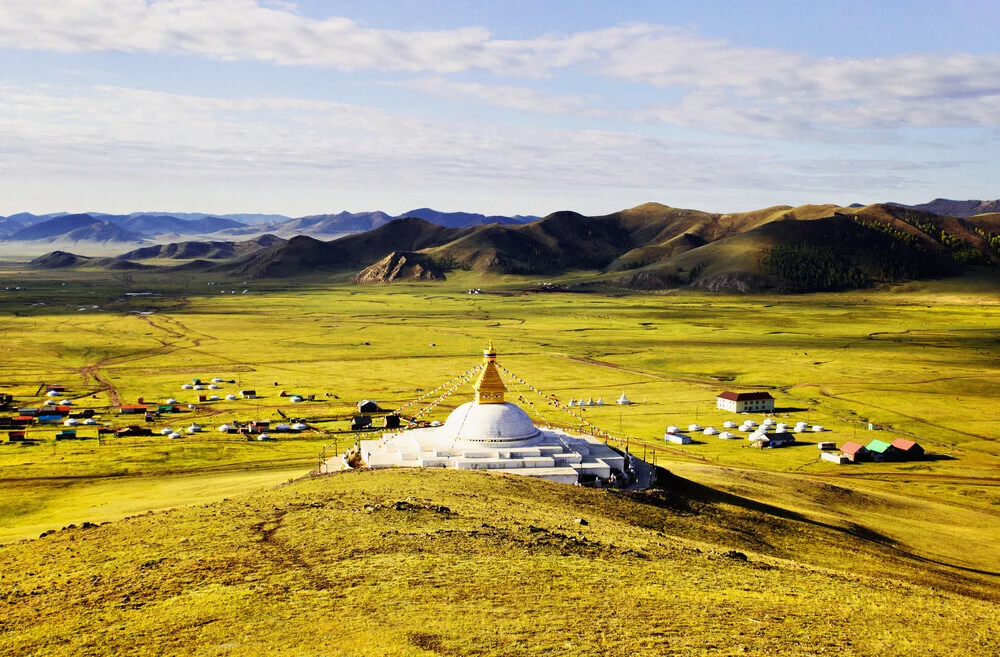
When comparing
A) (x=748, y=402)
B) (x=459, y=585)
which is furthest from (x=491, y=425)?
(x=748, y=402)

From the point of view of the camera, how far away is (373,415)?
87438 mm

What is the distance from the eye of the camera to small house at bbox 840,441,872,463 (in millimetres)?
74375

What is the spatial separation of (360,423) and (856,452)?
4619 centimetres

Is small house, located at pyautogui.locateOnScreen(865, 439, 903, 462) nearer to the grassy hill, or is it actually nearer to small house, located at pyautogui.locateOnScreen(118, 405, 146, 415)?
the grassy hill

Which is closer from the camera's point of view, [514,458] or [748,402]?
[514,458]

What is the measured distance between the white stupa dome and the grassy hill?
7.06m

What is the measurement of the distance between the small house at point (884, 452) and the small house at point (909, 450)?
32 centimetres

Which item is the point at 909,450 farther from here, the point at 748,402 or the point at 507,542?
the point at 507,542

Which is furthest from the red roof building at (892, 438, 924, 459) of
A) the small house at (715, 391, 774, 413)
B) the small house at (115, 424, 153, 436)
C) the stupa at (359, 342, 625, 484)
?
the small house at (115, 424, 153, 436)

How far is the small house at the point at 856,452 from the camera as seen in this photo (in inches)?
2928

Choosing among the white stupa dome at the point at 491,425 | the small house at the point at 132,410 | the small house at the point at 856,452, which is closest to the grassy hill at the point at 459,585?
the white stupa dome at the point at 491,425

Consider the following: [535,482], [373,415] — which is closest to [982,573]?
[535,482]

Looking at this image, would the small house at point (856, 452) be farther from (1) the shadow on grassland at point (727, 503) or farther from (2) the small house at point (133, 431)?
(2) the small house at point (133, 431)

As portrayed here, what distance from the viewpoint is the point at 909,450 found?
75.4 metres
